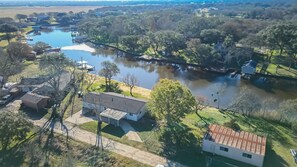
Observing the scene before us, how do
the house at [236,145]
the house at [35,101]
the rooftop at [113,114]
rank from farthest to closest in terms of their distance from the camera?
the house at [35,101], the rooftop at [113,114], the house at [236,145]

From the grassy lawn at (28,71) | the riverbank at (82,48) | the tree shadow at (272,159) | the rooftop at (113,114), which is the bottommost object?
the riverbank at (82,48)

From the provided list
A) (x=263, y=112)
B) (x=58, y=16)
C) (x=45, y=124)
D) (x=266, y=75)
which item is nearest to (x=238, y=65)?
(x=266, y=75)

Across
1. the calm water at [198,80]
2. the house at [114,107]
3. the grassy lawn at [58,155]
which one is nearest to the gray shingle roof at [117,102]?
the house at [114,107]

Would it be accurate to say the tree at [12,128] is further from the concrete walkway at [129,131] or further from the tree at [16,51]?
the tree at [16,51]

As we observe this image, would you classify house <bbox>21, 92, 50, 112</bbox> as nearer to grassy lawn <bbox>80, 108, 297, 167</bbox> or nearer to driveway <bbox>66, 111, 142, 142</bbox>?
driveway <bbox>66, 111, 142, 142</bbox>

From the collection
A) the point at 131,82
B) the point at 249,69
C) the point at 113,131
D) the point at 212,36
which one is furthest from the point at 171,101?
the point at 212,36

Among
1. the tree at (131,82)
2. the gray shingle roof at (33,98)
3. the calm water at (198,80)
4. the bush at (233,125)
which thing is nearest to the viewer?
the bush at (233,125)

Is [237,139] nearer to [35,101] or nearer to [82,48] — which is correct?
[35,101]
